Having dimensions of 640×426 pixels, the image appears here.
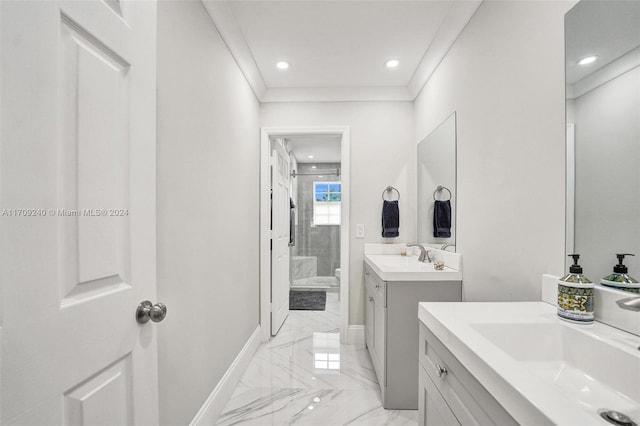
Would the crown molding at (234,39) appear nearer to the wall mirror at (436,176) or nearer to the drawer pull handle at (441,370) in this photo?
the wall mirror at (436,176)

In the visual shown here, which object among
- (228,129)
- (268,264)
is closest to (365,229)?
(268,264)

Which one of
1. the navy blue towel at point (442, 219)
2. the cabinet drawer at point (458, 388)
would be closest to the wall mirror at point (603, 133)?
the cabinet drawer at point (458, 388)

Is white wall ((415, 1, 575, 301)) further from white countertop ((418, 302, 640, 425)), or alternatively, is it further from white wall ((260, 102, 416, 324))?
white wall ((260, 102, 416, 324))

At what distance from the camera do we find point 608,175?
36.2 inches

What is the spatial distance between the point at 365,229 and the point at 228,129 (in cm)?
154

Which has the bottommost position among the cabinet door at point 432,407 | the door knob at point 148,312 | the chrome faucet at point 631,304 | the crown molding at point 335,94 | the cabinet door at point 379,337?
the cabinet door at point 379,337

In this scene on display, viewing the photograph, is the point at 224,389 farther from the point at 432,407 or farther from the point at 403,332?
the point at 432,407

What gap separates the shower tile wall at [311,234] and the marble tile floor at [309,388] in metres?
2.52

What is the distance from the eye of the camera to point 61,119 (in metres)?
0.60

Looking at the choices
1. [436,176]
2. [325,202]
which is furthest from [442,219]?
[325,202]

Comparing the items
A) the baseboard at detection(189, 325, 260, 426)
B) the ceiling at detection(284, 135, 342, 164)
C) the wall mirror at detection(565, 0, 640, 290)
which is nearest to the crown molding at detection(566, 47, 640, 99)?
the wall mirror at detection(565, 0, 640, 290)

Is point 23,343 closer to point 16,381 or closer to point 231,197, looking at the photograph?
point 16,381

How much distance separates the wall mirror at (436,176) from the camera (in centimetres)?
205

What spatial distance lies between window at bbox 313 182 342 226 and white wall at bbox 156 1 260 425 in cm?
328
